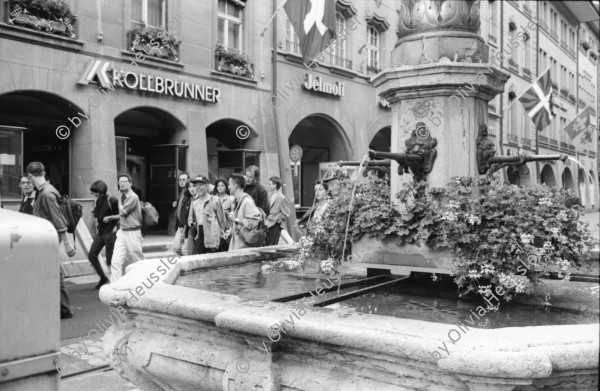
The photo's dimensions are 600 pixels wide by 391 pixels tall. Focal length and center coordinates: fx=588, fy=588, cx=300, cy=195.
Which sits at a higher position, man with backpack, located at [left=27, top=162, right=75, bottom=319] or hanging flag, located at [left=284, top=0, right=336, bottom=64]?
hanging flag, located at [left=284, top=0, right=336, bottom=64]

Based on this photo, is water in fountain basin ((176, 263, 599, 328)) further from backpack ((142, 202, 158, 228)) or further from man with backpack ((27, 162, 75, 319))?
backpack ((142, 202, 158, 228))

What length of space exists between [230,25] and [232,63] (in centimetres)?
126

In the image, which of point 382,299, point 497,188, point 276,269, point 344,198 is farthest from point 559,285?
point 276,269

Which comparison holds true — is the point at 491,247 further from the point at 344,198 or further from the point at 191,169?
the point at 191,169

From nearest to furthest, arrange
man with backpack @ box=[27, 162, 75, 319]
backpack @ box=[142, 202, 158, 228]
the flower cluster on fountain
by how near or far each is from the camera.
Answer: the flower cluster on fountain, man with backpack @ box=[27, 162, 75, 319], backpack @ box=[142, 202, 158, 228]

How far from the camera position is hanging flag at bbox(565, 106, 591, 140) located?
19.6 meters

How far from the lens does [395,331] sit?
8.75 ft

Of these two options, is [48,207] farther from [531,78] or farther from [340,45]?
[531,78]

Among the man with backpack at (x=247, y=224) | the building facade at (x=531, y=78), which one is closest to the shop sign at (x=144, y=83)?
the man with backpack at (x=247, y=224)

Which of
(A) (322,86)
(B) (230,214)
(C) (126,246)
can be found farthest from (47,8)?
(A) (322,86)

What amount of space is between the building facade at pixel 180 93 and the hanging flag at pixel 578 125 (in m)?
0.75

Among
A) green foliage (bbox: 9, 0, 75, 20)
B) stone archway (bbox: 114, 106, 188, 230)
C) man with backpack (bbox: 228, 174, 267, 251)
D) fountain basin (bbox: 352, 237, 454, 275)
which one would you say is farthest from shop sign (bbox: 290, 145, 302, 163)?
fountain basin (bbox: 352, 237, 454, 275)

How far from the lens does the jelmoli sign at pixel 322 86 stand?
65.4 feet

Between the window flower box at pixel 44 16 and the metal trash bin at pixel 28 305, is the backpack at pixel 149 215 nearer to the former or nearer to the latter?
the window flower box at pixel 44 16
